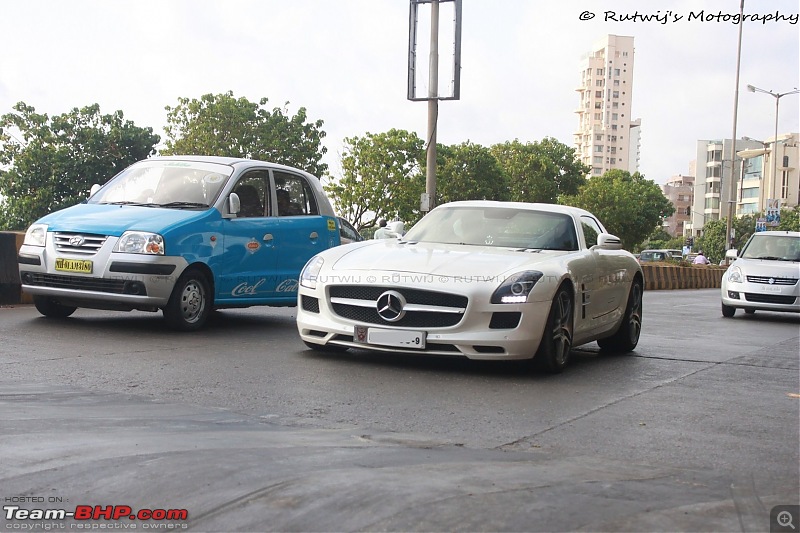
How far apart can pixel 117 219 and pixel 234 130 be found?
51158 mm

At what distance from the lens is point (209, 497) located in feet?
12.2

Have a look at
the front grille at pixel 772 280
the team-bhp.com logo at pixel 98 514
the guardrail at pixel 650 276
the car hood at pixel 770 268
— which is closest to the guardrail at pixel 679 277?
the guardrail at pixel 650 276

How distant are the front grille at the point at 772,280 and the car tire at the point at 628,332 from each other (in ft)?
31.3

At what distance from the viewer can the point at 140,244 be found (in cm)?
960

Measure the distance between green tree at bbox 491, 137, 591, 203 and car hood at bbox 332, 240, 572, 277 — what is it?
80.6 meters

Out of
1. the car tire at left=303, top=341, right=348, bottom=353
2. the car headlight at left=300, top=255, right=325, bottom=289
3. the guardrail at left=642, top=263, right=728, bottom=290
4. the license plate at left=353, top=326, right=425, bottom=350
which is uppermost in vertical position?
the car headlight at left=300, top=255, right=325, bottom=289

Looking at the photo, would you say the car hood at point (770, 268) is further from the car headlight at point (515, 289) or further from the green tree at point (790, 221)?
the green tree at point (790, 221)

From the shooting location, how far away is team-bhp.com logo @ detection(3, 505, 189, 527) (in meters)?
3.50

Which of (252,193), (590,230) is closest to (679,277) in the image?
(252,193)

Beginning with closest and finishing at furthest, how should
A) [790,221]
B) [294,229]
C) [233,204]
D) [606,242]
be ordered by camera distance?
[606,242] → [233,204] → [294,229] → [790,221]

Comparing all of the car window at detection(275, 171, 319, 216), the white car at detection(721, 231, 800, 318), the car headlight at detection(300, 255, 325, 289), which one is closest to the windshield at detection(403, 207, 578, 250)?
the car headlight at detection(300, 255, 325, 289)
